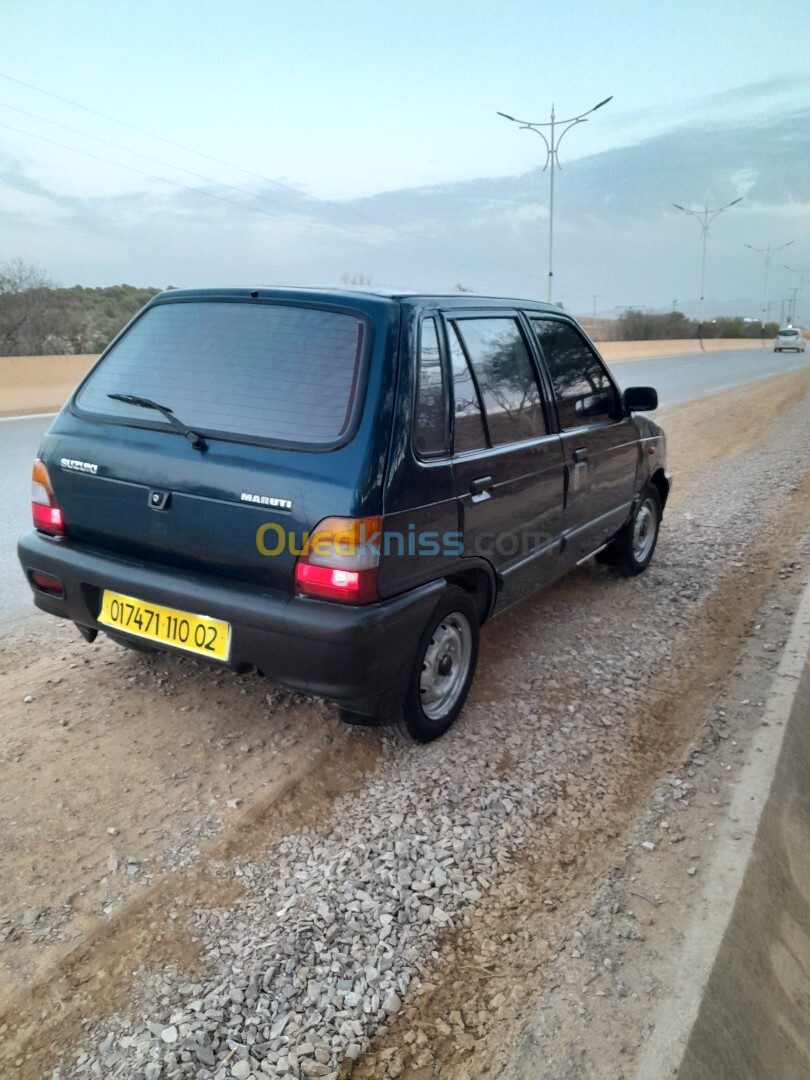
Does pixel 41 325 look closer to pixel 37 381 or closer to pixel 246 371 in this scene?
pixel 37 381

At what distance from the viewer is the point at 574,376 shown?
440cm

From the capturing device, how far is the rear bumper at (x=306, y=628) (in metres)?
2.71

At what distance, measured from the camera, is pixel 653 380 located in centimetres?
2273

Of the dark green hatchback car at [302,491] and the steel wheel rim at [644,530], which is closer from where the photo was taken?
the dark green hatchback car at [302,491]

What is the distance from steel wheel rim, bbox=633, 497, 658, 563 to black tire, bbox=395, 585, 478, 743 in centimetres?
248

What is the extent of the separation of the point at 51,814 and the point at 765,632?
3.94m

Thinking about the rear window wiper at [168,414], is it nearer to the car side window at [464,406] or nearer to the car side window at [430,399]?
the car side window at [430,399]

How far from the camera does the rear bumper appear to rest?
271cm

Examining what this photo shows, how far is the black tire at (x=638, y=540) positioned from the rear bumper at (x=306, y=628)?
2753 mm

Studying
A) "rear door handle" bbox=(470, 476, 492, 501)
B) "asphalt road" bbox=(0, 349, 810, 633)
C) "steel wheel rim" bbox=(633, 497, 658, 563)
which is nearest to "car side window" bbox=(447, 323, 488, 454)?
"rear door handle" bbox=(470, 476, 492, 501)

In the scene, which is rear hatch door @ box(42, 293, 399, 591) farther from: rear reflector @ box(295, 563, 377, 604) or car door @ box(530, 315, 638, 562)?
car door @ box(530, 315, 638, 562)

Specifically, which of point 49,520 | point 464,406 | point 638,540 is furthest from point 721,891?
point 638,540

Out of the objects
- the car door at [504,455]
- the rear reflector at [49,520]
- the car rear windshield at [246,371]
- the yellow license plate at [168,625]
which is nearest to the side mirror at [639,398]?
the car door at [504,455]

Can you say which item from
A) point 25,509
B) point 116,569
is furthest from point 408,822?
point 25,509
